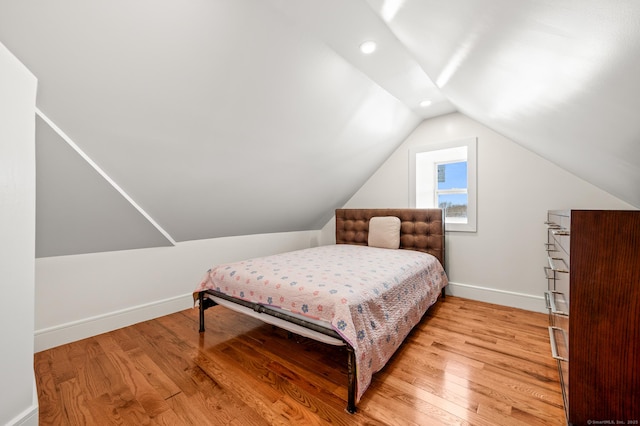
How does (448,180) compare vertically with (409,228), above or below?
above

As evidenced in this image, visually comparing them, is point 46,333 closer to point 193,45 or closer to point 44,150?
point 44,150

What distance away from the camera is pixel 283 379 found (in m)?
1.60

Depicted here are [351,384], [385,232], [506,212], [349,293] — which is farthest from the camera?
[385,232]

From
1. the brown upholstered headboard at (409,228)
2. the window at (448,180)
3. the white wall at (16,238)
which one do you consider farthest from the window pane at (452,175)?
the white wall at (16,238)

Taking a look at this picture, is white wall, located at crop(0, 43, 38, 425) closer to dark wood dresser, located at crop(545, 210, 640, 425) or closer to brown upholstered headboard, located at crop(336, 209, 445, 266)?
dark wood dresser, located at crop(545, 210, 640, 425)

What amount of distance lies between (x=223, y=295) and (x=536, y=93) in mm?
2304

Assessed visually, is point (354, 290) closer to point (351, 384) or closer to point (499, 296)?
point (351, 384)

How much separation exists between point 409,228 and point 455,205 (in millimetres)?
656

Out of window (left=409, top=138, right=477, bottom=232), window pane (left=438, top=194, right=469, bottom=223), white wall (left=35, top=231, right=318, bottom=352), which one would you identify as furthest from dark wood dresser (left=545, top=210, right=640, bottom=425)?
white wall (left=35, top=231, right=318, bottom=352)

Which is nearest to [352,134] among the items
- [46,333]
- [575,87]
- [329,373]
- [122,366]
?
[575,87]

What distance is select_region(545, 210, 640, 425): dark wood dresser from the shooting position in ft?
3.22

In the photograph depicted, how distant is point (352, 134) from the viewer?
108 inches

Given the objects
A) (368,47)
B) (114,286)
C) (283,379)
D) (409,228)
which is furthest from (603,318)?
(114,286)

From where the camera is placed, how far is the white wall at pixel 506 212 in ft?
8.14
